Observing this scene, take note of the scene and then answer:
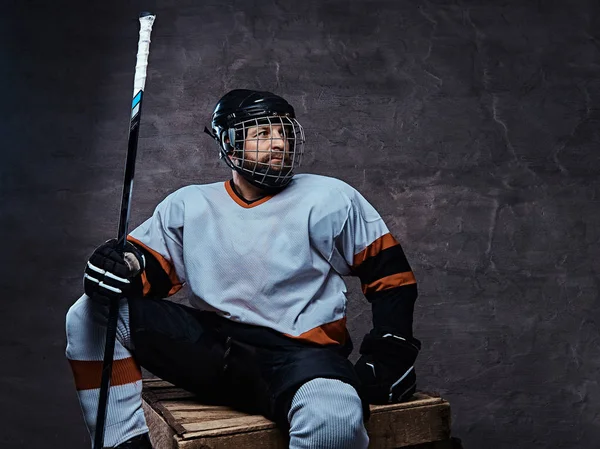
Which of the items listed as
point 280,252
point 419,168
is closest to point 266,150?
point 280,252

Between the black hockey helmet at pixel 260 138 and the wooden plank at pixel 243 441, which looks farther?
the black hockey helmet at pixel 260 138

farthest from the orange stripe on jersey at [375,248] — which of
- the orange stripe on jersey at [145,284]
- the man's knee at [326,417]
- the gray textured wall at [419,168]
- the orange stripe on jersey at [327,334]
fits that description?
the gray textured wall at [419,168]

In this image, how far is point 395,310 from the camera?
199cm

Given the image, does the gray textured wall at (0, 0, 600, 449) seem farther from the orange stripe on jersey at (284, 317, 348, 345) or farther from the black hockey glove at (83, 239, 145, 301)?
the black hockey glove at (83, 239, 145, 301)

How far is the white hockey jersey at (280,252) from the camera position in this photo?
6.46ft

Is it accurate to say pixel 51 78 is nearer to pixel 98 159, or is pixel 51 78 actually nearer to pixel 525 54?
pixel 98 159

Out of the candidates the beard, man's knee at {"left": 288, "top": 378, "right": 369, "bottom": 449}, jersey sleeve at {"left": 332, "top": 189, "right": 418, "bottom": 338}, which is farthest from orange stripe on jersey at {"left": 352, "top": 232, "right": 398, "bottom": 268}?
man's knee at {"left": 288, "top": 378, "right": 369, "bottom": 449}

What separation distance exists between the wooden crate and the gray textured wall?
2.72 ft

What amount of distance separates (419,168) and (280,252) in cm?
96

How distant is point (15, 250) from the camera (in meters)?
2.86

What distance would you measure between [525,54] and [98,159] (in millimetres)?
1381

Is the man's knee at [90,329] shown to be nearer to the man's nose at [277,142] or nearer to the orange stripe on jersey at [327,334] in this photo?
the orange stripe on jersey at [327,334]

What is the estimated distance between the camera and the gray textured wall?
2.81 metres

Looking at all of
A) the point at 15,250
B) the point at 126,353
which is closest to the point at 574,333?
the point at 126,353
